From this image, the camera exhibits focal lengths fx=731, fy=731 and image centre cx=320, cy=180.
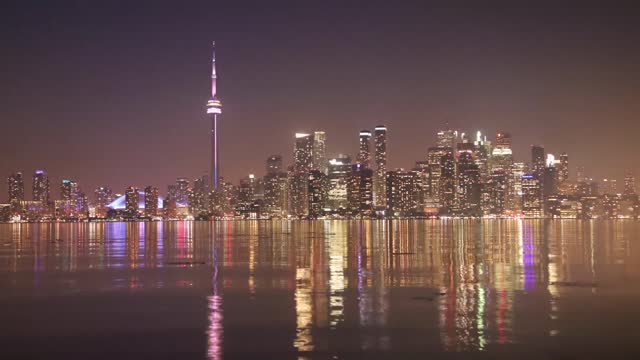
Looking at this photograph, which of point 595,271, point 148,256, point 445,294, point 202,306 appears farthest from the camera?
point 148,256

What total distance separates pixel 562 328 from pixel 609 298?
31.6 ft

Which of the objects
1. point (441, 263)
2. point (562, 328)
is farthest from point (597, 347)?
point (441, 263)

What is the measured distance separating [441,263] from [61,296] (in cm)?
2864

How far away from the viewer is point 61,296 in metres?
38.2

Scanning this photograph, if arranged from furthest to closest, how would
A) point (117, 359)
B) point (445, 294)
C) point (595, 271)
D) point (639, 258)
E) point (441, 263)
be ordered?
point (639, 258) → point (441, 263) → point (595, 271) → point (445, 294) → point (117, 359)

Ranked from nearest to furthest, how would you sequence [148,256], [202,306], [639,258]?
[202,306], [639,258], [148,256]

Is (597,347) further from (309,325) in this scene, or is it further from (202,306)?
(202,306)

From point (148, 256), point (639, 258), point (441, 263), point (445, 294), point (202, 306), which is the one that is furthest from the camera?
point (148, 256)

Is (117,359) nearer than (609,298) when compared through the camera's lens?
Yes

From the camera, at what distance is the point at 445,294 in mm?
36156

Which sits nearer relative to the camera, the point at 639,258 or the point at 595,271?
the point at 595,271

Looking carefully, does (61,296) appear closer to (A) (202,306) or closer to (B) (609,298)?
(A) (202,306)

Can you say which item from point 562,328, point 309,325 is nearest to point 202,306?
point 309,325

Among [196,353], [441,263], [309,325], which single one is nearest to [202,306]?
[309,325]
